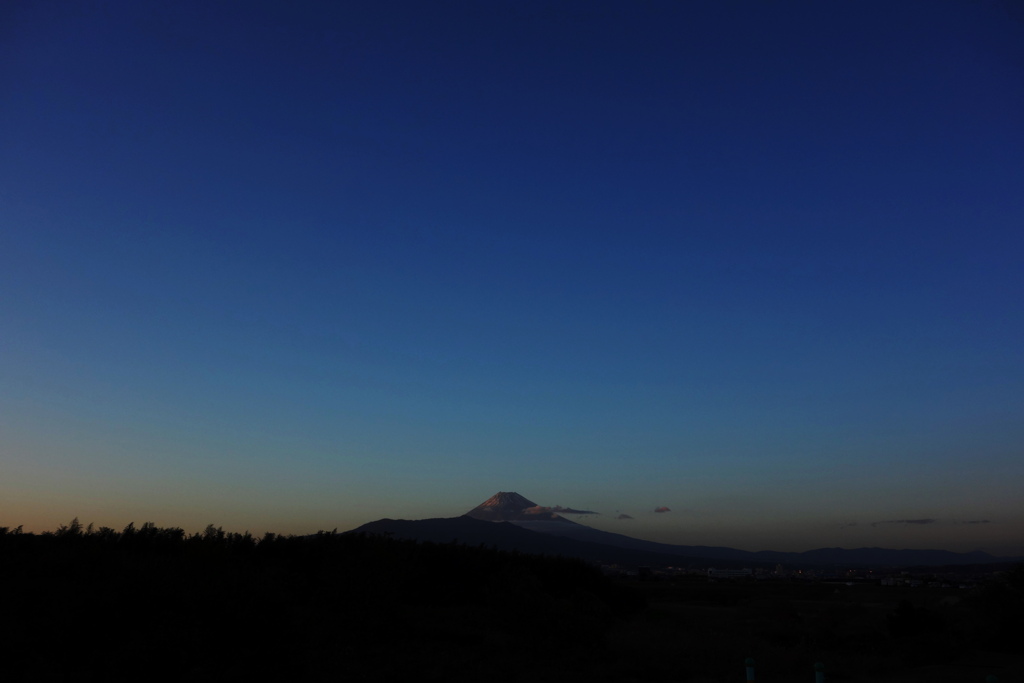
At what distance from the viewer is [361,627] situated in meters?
17.1

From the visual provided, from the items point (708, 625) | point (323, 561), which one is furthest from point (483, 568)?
point (708, 625)

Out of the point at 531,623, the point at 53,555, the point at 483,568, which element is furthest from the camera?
the point at 483,568

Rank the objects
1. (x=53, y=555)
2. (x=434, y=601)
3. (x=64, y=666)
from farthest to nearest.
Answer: (x=434, y=601), (x=53, y=555), (x=64, y=666)

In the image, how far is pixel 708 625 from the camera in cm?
2558

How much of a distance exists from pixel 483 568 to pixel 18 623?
55.3 feet

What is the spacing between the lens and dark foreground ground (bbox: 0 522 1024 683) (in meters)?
13.0

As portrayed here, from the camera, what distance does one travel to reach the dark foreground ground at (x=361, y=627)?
1301 centimetres

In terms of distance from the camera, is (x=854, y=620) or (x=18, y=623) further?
(x=854, y=620)

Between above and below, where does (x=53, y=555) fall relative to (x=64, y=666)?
above

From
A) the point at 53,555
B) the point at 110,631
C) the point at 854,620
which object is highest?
the point at 53,555

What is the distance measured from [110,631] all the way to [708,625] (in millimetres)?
19708

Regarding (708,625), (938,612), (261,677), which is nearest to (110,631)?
(261,677)

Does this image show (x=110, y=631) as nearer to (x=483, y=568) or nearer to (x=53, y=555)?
(x=53, y=555)

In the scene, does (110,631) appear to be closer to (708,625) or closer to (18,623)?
(18,623)
